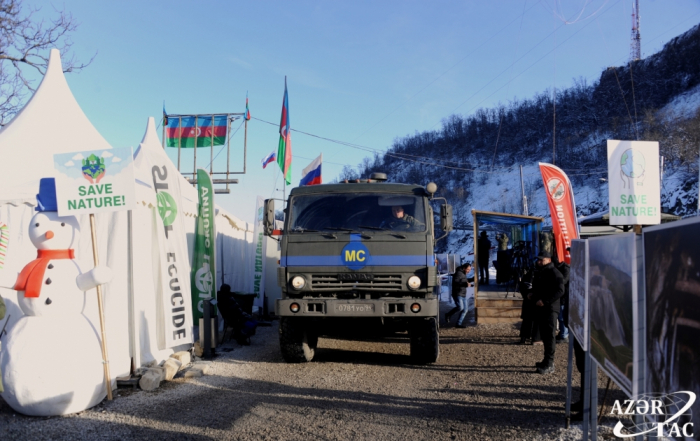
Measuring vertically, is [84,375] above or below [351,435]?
above

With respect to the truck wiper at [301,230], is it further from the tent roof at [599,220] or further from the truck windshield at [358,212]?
the tent roof at [599,220]

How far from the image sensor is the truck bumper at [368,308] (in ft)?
22.0

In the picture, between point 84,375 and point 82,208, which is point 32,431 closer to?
point 84,375

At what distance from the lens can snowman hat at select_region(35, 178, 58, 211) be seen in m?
5.36

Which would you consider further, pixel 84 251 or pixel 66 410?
pixel 84 251

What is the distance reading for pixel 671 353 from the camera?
2111mm

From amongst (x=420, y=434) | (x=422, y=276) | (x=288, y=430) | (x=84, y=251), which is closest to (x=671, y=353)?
(x=420, y=434)

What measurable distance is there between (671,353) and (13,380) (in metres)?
5.12

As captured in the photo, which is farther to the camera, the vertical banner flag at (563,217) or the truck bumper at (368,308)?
the vertical banner flag at (563,217)

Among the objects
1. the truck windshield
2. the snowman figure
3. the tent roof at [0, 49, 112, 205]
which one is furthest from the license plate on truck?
the tent roof at [0, 49, 112, 205]

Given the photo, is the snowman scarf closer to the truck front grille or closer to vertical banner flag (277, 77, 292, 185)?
the truck front grille

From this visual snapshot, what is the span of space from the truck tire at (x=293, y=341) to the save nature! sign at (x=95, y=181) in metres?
2.86

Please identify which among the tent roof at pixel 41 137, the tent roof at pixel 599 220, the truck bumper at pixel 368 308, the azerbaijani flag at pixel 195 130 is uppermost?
the azerbaijani flag at pixel 195 130

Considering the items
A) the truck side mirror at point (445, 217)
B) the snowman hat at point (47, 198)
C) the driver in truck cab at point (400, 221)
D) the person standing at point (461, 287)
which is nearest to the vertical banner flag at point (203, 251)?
the driver in truck cab at point (400, 221)
